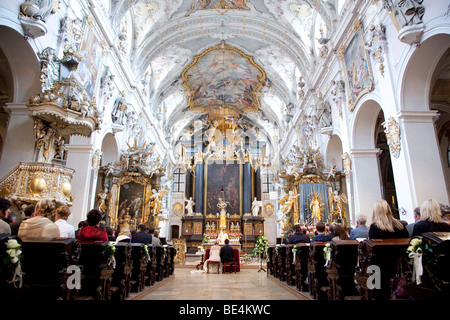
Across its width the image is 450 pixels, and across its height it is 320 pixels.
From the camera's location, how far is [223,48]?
16141mm

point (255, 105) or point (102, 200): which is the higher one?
point (255, 105)

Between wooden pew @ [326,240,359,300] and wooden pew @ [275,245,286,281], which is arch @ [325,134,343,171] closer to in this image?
wooden pew @ [275,245,286,281]

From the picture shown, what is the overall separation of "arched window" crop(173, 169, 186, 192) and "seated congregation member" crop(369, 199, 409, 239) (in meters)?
21.7

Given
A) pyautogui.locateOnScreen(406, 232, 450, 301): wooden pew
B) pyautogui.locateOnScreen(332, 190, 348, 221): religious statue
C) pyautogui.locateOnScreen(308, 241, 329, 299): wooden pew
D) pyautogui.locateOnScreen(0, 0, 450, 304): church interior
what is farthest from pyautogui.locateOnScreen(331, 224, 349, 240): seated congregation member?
pyautogui.locateOnScreen(332, 190, 348, 221): religious statue

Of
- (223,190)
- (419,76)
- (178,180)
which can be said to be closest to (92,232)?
(419,76)

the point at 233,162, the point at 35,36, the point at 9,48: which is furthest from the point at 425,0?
the point at 233,162

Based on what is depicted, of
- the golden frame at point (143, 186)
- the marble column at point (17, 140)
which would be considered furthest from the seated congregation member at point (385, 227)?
the golden frame at point (143, 186)

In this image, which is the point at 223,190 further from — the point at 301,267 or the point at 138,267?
the point at 138,267

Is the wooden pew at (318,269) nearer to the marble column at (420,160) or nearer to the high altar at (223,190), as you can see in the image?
the marble column at (420,160)

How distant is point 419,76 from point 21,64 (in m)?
8.58

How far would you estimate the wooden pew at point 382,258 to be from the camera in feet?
9.76

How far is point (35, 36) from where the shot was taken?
6.23 meters
